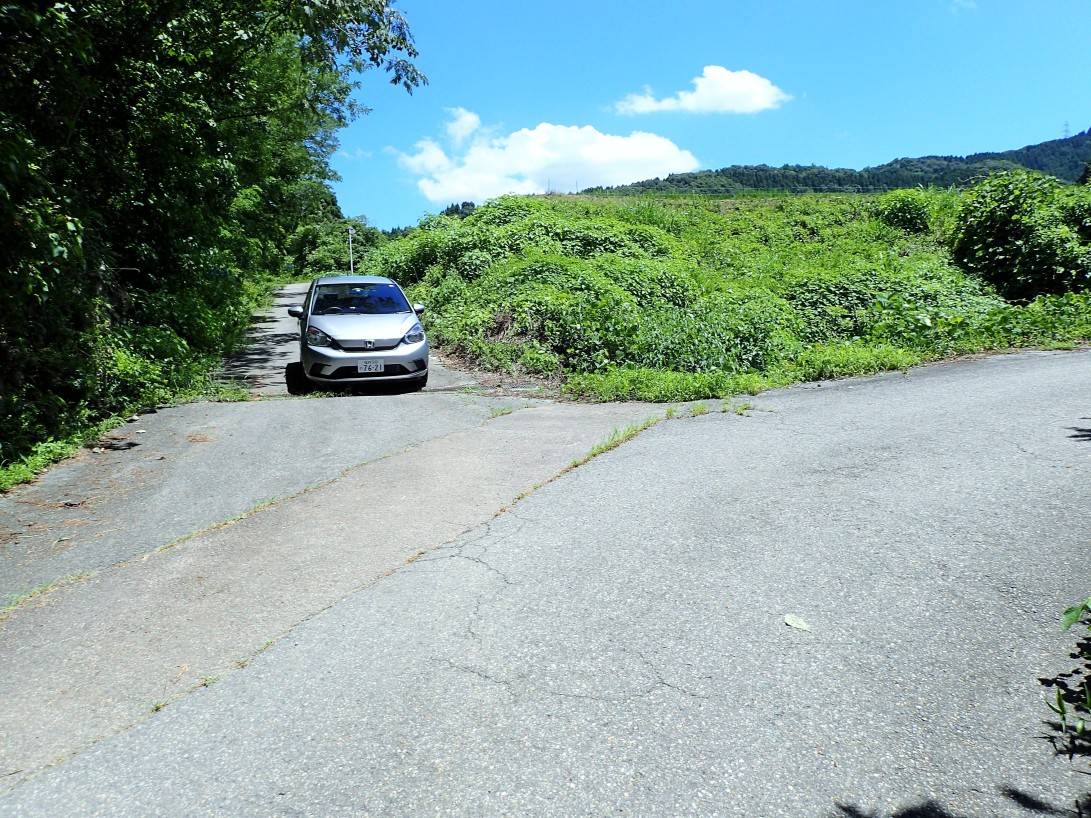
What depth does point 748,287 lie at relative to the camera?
16125 mm

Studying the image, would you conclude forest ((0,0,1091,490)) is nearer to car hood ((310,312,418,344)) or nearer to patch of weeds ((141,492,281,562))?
car hood ((310,312,418,344))

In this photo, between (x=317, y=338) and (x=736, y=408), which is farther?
(x=317, y=338)

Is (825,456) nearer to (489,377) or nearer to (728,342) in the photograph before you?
(728,342)

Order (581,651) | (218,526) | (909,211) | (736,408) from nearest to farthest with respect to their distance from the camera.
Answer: (581,651) < (218,526) < (736,408) < (909,211)

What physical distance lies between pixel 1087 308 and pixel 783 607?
46.1 ft

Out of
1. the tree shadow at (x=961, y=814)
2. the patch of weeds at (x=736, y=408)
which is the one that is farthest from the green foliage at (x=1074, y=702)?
the patch of weeds at (x=736, y=408)

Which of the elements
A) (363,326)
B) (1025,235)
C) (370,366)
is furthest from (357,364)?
(1025,235)

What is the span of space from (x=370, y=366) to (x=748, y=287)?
9.35 metres

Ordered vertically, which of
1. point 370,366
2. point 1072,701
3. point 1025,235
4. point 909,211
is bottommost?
point 1072,701

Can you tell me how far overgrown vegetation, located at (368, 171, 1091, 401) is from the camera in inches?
450

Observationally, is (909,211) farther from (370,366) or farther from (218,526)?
(218,526)

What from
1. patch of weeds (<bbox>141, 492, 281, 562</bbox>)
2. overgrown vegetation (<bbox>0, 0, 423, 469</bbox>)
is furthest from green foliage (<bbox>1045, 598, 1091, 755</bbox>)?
overgrown vegetation (<bbox>0, 0, 423, 469</bbox>)

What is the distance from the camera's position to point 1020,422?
7633 mm

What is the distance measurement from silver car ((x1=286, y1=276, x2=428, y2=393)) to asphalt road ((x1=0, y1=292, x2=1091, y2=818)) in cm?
440
